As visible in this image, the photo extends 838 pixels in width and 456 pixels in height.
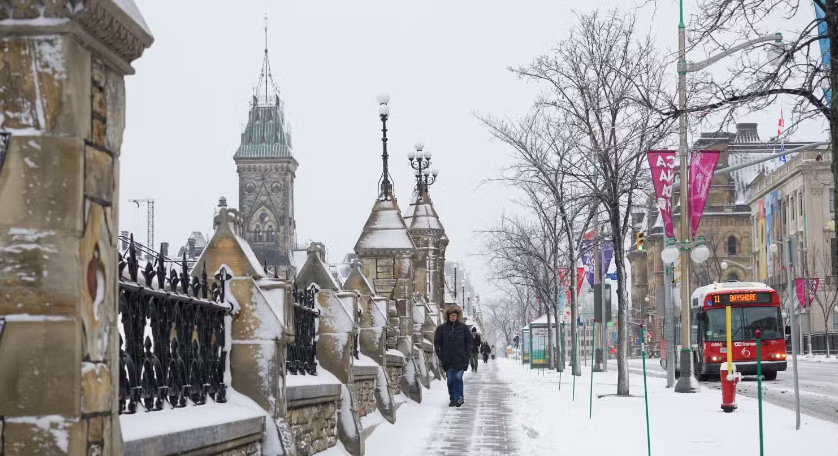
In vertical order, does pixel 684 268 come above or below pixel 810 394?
above

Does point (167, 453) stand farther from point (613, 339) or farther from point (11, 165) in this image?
point (613, 339)

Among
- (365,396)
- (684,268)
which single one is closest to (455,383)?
(365,396)

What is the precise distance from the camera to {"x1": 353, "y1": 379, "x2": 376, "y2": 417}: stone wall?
15844 millimetres

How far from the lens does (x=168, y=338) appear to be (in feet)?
Answer: 24.5

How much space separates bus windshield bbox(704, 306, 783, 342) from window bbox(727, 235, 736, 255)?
270 ft

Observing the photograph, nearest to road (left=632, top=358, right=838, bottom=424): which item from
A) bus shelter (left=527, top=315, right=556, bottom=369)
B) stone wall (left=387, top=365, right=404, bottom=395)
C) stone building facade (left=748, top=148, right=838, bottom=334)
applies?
stone wall (left=387, top=365, right=404, bottom=395)

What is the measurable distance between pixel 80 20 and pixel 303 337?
8.09 meters

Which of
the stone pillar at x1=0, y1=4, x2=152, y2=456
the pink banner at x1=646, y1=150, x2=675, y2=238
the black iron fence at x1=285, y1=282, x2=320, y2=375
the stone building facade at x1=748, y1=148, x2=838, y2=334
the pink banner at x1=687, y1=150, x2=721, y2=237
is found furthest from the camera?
the stone building facade at x1=748, y1=148, x2=838, y2=334

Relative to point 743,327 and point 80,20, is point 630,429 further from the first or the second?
point 743,327

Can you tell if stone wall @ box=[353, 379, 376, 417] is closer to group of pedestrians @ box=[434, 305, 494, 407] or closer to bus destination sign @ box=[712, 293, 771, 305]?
group of pedestrians @ box=[434, 305, 494, 407]

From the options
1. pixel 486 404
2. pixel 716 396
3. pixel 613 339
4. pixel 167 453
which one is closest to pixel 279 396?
pixel 167 453

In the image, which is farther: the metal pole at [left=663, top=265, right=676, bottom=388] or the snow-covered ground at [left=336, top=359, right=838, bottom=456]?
the metal pole at [left=663, top=265, right=676, bottom=388]

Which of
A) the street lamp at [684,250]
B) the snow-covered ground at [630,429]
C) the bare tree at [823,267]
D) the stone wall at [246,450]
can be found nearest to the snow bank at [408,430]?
the snow-covered ground at [630,429]

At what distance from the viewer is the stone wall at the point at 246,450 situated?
805cm
